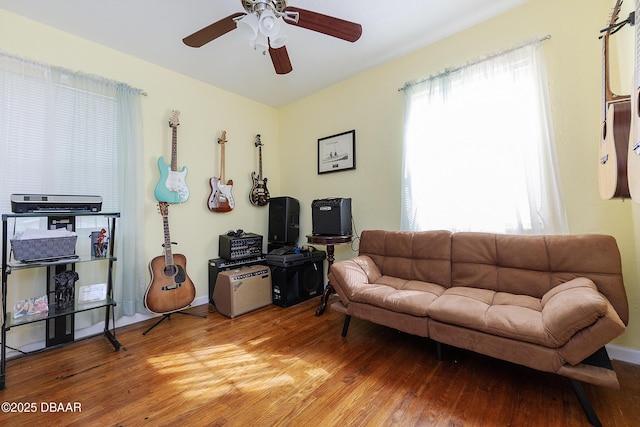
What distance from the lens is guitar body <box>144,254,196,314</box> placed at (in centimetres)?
232

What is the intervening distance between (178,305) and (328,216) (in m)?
1.65

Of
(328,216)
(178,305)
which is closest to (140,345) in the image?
(178,305)

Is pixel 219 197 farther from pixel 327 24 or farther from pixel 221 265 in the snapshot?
pixel 327 24

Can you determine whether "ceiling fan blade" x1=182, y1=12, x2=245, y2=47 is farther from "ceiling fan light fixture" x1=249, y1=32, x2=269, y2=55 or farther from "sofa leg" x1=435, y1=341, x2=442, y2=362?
"sofa leg" x1=435, y1=341, x2=442, y2=362

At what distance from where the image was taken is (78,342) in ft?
6.82

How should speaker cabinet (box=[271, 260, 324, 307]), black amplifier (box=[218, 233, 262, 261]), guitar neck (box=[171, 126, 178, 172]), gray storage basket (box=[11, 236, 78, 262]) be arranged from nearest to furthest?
1. gray storage basket (box=[11, 236, 78, 262])
2. guitar neck (box=[171, 126, 178, 172])
3. speaker cabinet (box=[271, 260, 324, 307])
4. black amplifier (box=[218, 233, 262, 261])

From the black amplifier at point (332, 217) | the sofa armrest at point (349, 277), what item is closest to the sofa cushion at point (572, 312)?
the sofa armrest at point (349, 277)

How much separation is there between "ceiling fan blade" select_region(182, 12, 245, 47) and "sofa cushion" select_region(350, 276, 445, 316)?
1967 mm

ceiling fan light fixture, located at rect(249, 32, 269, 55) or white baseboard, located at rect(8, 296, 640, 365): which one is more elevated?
ceiling fan light fixture, located at rect(249, 32, 269, 55)

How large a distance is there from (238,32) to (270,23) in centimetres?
90

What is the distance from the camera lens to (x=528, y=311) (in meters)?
1.50

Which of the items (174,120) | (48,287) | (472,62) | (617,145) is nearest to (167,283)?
(48,287)

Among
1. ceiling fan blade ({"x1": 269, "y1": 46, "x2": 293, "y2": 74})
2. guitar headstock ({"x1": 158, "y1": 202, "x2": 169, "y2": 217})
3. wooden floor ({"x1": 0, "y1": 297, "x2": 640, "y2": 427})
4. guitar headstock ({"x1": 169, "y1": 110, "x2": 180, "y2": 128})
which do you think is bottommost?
wooden floor ({"x1": 0, "y1": 297, "x2": 640, "y2": 427})

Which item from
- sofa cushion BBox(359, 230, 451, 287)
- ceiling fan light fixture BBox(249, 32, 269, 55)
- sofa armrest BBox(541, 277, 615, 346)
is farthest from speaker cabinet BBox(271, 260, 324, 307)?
sofa armrest BBox(541, 277, 615, 346)
